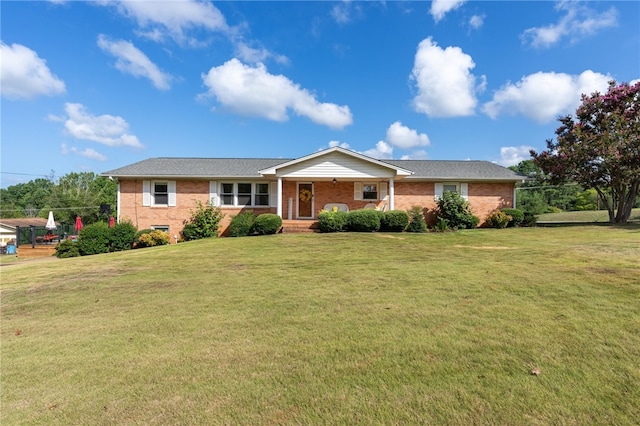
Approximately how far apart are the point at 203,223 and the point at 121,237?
148 inches

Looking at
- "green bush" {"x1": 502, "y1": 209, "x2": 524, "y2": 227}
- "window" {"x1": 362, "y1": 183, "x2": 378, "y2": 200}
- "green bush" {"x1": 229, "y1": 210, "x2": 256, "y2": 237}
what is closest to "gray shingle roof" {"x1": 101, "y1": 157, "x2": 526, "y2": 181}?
"green bush" {"x1": 502, "y1": 209, "x2": 524, "y2": 227}

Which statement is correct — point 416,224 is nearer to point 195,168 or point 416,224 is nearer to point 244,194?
point 244,194

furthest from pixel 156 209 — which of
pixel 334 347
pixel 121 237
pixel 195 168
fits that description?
pixel 334 347

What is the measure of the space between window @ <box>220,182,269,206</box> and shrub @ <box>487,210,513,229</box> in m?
12.4

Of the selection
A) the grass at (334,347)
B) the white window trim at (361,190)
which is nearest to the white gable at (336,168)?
the white window trim at (361,190)

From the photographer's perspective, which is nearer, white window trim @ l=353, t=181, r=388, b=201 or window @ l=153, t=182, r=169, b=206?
window @ l=153, t=182, r=169, b=206

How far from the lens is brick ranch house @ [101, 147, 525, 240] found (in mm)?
18297

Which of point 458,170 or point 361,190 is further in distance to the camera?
point 458,170

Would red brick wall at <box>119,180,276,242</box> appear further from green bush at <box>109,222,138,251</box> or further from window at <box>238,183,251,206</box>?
green bush at <box>109,222,138,251</box>

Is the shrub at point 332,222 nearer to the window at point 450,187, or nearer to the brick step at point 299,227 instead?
the brick step at point 299,227

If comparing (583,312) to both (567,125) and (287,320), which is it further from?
(567,125)

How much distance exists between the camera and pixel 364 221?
53.2ft

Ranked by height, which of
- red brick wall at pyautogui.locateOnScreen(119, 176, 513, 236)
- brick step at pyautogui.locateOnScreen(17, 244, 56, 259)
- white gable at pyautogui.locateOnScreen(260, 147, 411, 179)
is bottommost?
brick step at pyautogui.locateOnScreen(17, 244, 56, 259)

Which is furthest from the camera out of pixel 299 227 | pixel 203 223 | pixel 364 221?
pixel 203 223
